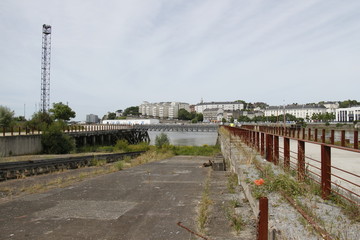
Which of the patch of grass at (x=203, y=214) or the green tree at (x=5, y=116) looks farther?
the green tree at (x=5, y=116)

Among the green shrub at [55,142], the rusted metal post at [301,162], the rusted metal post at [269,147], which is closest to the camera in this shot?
the rusted metal post at [301,162]

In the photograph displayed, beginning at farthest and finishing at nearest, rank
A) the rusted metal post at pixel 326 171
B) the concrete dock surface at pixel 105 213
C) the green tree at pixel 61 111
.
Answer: the green tree at pixel 61 111 → the concrete dock surface at pixel 105 213 → the rusted metal post at pixel 326 171

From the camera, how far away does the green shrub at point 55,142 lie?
2828 cm

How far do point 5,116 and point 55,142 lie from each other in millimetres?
12367

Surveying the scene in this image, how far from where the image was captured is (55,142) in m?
28.5

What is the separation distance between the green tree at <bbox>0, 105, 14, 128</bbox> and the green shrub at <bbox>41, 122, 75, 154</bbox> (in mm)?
10611

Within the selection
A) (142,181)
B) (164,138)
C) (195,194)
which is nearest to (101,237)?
(195,194)

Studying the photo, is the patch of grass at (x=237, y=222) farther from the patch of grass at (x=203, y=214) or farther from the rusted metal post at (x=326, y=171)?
the rusted metal post at (x=326, y=171)

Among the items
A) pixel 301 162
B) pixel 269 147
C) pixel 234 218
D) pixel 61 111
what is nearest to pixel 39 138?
pixel 269 147

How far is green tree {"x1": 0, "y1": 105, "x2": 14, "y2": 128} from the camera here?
117 feet

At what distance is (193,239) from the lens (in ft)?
15.7

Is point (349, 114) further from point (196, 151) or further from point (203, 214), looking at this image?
point (203, 214)

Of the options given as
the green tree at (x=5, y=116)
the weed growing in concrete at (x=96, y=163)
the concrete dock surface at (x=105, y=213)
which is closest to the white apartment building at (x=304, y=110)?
the green tree at (x=5, y=116)

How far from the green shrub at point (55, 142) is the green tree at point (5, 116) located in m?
10.6
